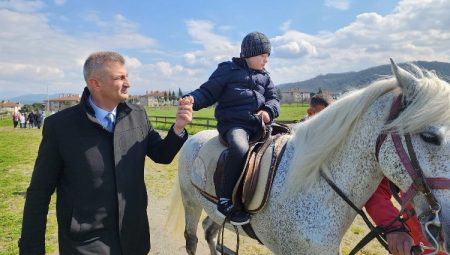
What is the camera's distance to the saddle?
9.32 feet

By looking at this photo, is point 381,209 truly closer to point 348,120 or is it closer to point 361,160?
point 361,160

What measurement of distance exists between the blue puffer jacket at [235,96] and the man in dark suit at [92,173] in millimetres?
725

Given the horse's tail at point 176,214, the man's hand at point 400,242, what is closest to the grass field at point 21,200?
the horse's tail at point 176,214

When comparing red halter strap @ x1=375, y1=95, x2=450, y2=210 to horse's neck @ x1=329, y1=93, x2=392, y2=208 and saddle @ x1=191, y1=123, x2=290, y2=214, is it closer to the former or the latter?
horse's neck @ x1=329, y1=93, x2=392, y2=208

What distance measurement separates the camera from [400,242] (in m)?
2.48

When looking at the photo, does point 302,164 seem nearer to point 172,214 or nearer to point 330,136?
point 330,136

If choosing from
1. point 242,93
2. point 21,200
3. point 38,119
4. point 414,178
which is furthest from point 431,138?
point 38,119

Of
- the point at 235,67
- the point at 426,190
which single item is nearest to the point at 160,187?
the point at 235,67

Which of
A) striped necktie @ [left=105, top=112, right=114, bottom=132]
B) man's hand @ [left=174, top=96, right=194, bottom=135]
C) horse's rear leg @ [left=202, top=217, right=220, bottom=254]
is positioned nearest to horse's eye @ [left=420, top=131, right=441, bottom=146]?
man's hand @ [left=174, top=96, right=194, bottom=135]

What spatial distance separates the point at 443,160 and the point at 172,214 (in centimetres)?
341

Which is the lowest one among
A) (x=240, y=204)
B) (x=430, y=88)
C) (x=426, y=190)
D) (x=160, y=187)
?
(x=160, y=187)

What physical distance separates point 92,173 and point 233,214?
1.15 meters

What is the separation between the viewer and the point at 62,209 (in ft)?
8.12

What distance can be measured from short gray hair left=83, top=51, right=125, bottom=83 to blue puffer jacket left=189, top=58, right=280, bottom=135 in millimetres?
958
